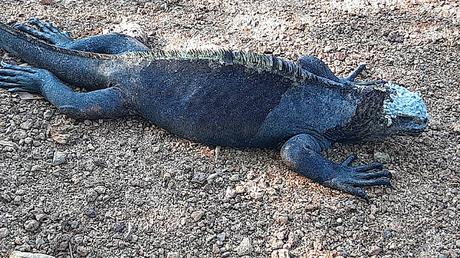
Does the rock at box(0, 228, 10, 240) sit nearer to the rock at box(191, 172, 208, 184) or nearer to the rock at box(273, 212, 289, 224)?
the rock at box(191, 172, 208, 184)

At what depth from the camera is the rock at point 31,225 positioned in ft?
12.7

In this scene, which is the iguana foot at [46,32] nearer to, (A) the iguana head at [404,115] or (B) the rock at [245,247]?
(B) the rock at [245,247]

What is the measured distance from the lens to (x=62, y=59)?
4840 mm

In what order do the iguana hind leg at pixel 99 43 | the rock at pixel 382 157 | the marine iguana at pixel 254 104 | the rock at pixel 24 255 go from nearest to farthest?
the rock at pixel 24 255 < the marine iguana at pixel 254 104 < the rock at pixel 382 157 < the iguana hind leg at pixel 99 43

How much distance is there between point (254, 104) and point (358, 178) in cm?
85

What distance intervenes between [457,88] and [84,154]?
9.71ft

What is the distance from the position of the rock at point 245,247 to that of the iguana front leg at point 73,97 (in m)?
1.36

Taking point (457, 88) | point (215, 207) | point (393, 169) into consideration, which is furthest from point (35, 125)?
point (457, 88)

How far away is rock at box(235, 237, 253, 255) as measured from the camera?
3902 mm

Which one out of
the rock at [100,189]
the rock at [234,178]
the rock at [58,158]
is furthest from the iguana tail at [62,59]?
the rock at [234,178]

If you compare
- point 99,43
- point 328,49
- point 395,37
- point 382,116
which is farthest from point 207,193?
point 395,37

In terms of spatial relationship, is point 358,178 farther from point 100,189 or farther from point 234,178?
point 100,189

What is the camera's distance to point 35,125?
4.61m

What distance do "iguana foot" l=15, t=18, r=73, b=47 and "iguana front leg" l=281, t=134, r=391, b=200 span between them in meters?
2.10
